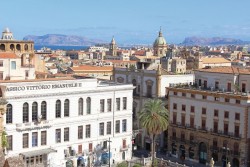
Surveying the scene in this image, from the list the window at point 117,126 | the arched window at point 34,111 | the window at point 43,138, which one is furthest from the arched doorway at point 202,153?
the arched window at point 34,111

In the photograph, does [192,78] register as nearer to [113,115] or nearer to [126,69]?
[126,69]

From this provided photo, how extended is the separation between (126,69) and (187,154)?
78.5 ft

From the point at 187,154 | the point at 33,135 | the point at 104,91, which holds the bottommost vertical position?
the point at 187,154

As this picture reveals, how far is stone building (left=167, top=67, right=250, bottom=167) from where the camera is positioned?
74938 mm

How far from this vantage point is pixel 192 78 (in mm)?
97312

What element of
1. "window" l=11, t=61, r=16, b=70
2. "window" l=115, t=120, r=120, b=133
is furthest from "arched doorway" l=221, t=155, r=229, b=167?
"window" l=11, t=61, r=16, b=70

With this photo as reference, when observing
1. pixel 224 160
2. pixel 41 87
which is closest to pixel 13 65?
pixel 41 87

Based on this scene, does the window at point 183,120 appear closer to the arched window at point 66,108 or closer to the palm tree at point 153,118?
the palm tree at point 153,118

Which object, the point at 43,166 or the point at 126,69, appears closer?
the point at 43,166

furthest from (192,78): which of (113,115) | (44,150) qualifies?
(44,150)

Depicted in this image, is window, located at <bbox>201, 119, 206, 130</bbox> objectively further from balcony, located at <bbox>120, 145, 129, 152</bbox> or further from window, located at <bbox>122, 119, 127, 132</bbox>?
balcony, located at <bbox>120, 145, 129, 152</bbox>

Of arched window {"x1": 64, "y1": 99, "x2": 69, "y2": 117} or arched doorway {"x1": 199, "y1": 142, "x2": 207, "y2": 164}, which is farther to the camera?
arched doorway {"x1": 199, "y1": 142, "x2": 207, "y2": 164}

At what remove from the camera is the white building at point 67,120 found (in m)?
65.8

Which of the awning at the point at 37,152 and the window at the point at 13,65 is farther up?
the window at the point at 13,65
